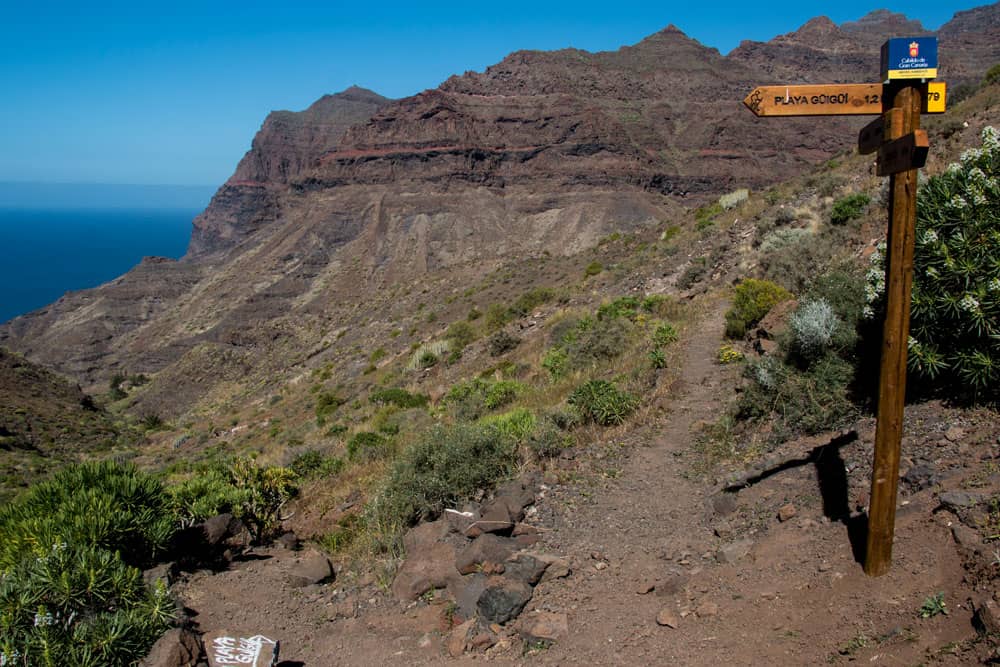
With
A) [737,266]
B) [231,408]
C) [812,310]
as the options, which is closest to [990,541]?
[812,310]

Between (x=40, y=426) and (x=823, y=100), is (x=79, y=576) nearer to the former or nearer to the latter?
(x=823, y=100)

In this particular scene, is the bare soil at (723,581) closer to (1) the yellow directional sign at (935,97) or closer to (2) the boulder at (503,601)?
(2) the boulder at (503,601)

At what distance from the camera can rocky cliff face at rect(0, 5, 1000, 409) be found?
211 ft

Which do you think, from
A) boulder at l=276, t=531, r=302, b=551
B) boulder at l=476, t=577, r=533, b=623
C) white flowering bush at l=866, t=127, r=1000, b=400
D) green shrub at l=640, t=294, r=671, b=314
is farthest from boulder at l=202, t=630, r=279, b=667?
green shrub at l=640, t=294, r=671, b=314

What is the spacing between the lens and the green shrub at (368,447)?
11492 millimetres

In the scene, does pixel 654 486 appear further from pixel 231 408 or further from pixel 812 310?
pixel 231 408

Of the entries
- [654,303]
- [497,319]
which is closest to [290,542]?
[654,303]

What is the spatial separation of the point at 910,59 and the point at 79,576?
6.37 meters

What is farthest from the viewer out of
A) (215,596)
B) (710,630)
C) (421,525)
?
(421,525)

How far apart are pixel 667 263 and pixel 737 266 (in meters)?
4.83

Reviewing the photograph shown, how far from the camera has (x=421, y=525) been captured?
7.39 m

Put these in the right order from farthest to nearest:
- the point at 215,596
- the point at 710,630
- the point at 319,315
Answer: the point at 319,315 → the point at 215,596 → the point at 710,630

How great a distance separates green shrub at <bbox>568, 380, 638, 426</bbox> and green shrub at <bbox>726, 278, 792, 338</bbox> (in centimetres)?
331

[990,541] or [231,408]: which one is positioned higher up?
[990,541]
